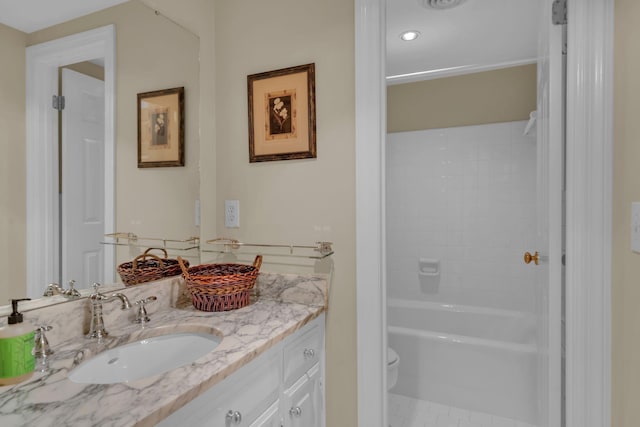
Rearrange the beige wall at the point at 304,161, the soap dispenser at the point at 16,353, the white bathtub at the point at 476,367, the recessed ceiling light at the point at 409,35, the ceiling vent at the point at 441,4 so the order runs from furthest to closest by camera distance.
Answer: the recessed ceiling light at the point at 409,35
the white bathtub at the point at 476,367
the ceiling vent at the point at 441,4
the beige wall at the point at 304,161
the soap dispenser at the point at 16,353

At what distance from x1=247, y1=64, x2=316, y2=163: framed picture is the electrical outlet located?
0.23m

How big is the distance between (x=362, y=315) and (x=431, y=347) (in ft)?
4.08

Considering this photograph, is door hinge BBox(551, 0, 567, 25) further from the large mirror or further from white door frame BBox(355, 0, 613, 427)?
the large mirror

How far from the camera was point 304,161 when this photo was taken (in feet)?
5.01

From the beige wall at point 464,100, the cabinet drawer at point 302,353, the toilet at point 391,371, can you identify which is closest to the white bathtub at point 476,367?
the toilet at point 391,371

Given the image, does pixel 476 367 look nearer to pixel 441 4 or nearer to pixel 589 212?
pixel 589 212

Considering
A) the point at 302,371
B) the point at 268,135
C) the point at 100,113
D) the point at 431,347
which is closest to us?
the point at 100,113

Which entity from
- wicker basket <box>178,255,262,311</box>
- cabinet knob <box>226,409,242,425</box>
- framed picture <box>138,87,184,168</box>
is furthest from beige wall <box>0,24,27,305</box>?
cabinet knob <box>226,409,242,425</box>

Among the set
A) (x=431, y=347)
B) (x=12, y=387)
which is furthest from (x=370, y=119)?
(x=431, y=347)

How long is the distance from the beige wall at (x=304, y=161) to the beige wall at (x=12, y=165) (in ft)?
2.38

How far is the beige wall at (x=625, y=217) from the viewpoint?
38.8 inches

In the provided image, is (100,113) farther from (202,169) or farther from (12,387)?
(12,387)

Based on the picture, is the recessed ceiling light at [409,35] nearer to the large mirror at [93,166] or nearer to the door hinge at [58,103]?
the large mirror at [93,166]

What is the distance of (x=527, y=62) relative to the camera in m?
2.75
